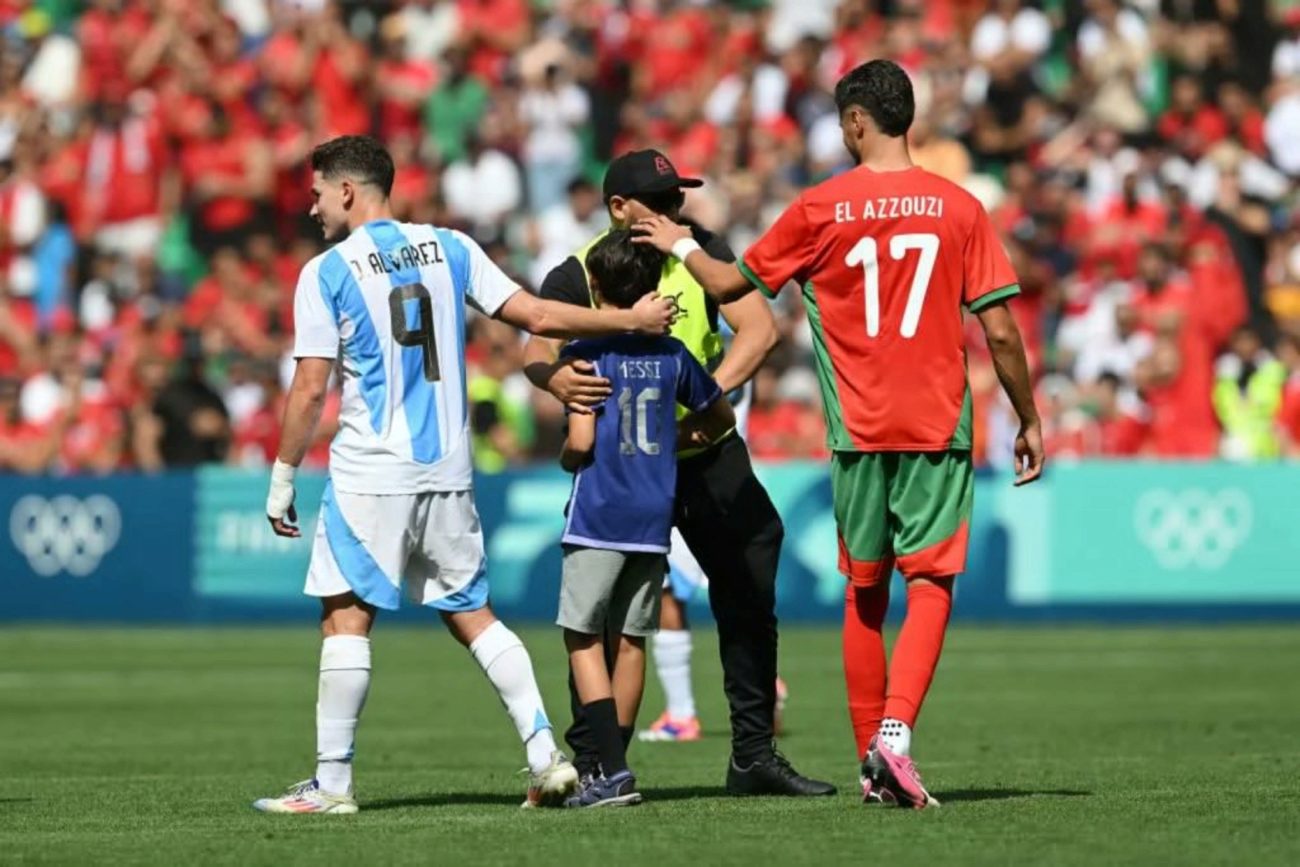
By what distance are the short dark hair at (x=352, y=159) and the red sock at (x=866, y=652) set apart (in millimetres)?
2229

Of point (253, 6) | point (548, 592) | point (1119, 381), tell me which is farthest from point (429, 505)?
point (253, 6)

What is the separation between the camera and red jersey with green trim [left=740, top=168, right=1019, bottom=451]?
9.04 meters

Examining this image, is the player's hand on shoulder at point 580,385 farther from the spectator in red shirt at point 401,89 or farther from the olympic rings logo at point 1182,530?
the spectator in red shirt at point 401,89

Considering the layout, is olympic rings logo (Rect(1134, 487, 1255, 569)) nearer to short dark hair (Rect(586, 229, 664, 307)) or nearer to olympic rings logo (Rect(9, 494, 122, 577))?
olympic rings logo (Rect(9, 494, 122, 577))

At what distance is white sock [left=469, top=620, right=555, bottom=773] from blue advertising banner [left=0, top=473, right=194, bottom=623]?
1353cm

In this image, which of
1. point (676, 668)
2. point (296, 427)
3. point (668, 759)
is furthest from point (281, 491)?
point (676, 668)

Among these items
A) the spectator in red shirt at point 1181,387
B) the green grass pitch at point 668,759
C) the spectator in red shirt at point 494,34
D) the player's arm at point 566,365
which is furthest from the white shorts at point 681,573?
the spectator in red shirt at point 494,34

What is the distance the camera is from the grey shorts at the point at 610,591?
30.6 ft

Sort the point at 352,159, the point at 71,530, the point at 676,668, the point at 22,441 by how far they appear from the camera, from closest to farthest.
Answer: the point at 352,159, the point at 676,668, the point at 71,530, the point at 22,441

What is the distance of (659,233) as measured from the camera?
9.30 m

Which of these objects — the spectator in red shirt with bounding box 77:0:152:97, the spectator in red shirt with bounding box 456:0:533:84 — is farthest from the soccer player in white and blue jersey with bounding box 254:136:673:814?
the spectator in red shirt with bounding box 77:0:152:97

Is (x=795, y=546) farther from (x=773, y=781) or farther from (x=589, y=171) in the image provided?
(x=773, y=781)

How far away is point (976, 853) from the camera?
7.72m

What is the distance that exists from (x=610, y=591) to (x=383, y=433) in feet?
3.27
